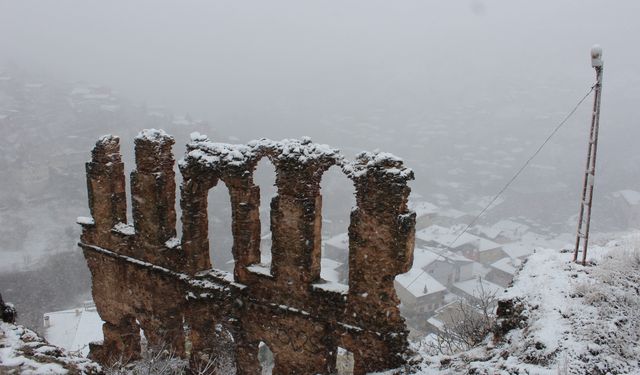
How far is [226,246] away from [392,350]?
44443 mm

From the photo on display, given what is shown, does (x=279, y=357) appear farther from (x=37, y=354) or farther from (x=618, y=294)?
(x=618, y=294)

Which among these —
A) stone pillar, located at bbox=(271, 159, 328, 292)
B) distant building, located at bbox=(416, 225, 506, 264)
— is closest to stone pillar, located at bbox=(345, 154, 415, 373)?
stone pillar, located at bbox=(271, 159, 328, 292)

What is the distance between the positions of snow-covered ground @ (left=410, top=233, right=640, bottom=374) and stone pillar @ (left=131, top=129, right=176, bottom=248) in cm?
604

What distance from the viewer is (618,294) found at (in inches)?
283


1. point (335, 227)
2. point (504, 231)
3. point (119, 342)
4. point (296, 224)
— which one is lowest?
point (504, 231)

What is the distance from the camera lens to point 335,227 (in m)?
58.6

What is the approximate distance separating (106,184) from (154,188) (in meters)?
1.55

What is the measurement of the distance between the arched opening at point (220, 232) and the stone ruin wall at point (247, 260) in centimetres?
3111

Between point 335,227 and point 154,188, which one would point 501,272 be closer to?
point 335,227

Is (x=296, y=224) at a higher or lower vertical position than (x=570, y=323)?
higher

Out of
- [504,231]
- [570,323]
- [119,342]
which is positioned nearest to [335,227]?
[504,231]

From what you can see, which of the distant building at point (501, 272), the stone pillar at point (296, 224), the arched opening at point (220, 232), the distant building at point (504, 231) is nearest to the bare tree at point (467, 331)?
the stone pillar at point (296, 224)

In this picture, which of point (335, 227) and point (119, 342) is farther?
point (335, 227)

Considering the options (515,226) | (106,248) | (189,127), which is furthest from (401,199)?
(189,127)
